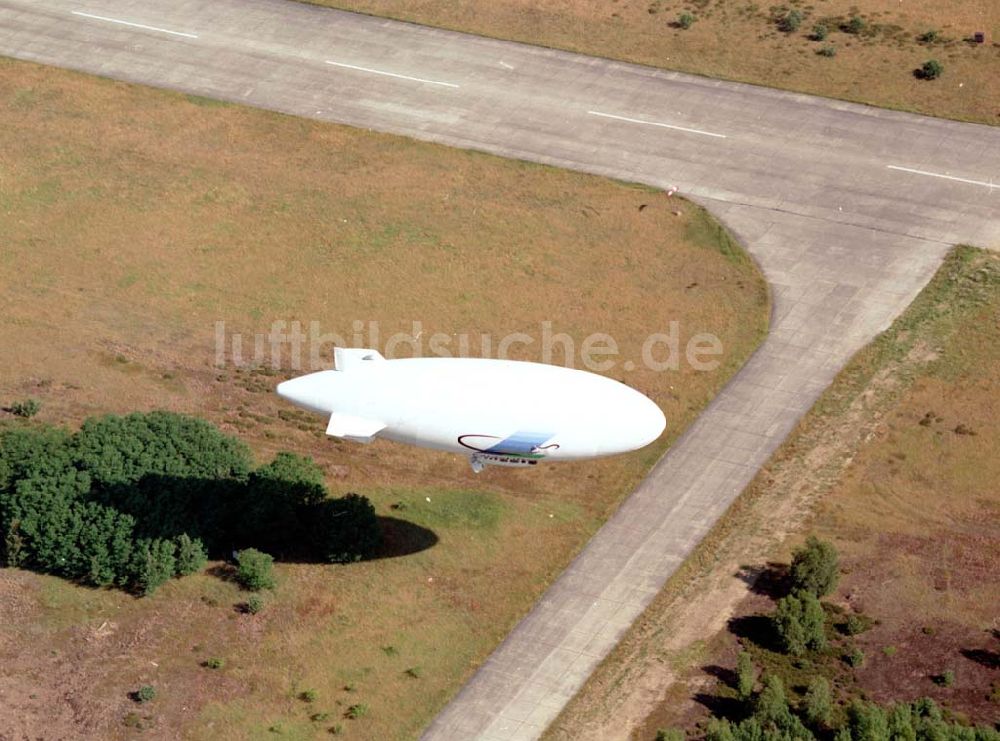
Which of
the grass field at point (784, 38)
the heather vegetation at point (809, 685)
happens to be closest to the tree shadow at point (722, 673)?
the heather vegetation at point (809, 685)

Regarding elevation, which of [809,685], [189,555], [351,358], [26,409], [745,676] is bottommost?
[809,685]

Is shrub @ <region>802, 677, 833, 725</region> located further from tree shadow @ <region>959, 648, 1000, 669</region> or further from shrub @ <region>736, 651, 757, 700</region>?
tree shadow @ <region>959, 648, 1000, 669</region>

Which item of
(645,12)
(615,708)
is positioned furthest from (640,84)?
(615,708)

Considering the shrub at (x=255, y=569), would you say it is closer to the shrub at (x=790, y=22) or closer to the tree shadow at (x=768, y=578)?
the tree shadow at (x=768, y=578)

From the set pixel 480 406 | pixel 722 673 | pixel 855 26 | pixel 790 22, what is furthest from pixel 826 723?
pixel 855 26

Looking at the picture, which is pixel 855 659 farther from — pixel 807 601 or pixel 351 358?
pixel 351 358
